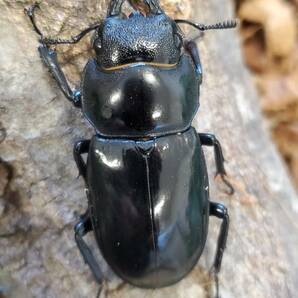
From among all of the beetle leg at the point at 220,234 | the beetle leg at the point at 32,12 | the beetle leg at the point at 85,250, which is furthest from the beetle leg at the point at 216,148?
the beetle leg at the point at 32,12

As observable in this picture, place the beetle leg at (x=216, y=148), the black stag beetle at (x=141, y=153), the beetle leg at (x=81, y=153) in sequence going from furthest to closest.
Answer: the beetle leg at (x=216, y=148) → the beetle leg at (x=81, y=153) → the black stag beetle at (x=141, y=153)

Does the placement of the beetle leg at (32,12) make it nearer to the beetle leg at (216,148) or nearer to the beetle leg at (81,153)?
the beetle leg at (81,153)

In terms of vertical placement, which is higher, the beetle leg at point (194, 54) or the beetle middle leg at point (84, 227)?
the beetle leg at point (194, 54)

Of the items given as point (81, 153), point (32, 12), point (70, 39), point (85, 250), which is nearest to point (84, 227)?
point (85, 250)

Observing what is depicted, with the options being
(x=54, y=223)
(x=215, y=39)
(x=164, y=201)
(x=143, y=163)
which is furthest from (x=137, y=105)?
(x=215, y=39)

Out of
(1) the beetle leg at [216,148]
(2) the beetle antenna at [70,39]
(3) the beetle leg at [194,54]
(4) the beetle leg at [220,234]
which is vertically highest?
(2) the beetle antenna at [70,39]

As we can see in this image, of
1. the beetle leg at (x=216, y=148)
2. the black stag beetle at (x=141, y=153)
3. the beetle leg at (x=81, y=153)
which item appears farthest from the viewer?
the beetle leg at (x=216, y=148)

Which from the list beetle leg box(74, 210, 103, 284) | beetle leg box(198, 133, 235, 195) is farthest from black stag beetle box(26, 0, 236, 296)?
beetle leg box(198, 133, 235, 195)
